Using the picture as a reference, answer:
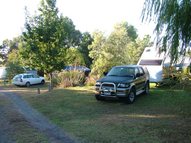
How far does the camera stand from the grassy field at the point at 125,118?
27.9 ft

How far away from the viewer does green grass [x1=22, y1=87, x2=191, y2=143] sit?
28.0 ft

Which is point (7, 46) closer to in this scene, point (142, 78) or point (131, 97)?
point (142, 78)

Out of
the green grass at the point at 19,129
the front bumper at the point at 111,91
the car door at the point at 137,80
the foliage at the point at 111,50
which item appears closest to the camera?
the green grass at the point at 19,129

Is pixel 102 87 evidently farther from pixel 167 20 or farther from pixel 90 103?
pixel 167 20

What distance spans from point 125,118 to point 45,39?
1400 cm

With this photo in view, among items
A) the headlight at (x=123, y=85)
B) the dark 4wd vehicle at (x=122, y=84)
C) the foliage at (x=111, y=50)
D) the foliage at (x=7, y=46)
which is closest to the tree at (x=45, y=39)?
the dark 4wd vehicle at (x=122, y=84)

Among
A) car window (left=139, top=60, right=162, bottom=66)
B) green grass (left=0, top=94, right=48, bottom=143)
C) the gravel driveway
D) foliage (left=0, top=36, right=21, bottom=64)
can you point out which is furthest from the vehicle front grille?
foliage (left=0, top=36, right=21, bottom=64)

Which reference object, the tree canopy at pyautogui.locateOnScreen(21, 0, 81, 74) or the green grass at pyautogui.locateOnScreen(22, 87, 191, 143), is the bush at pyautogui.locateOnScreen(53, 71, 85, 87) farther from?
the green grass at pyautogui.locateOnScreen(22, 87, 191, 143)

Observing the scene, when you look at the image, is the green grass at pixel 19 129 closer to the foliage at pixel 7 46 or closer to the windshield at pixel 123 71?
the windshield at pixel 123 71

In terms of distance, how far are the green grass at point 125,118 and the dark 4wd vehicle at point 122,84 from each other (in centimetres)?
45

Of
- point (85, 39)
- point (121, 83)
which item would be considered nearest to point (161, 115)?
point (121, 83)

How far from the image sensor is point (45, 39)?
23531 millimetres

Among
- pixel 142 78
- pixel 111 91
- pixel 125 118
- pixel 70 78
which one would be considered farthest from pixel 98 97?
pixel 70 78

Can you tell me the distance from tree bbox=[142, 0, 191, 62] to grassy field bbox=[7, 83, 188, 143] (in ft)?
8.01
